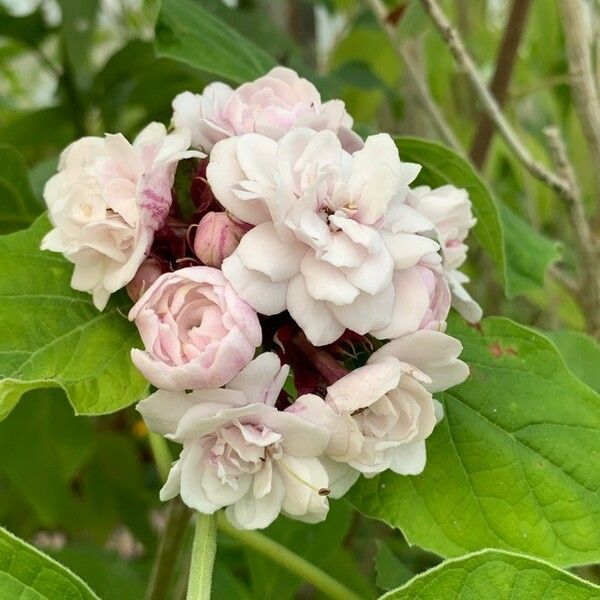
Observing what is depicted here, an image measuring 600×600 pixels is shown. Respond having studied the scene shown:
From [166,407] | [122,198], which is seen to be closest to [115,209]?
[122,198]

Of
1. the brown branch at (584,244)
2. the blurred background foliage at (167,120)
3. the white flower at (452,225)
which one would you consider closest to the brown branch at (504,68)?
the blurred background foliage at (167,120)

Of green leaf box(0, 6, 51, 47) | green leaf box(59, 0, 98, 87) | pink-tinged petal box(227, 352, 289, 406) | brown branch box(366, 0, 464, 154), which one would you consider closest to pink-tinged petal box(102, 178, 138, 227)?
pink-tinged petal box(227, 352, 289, 406)

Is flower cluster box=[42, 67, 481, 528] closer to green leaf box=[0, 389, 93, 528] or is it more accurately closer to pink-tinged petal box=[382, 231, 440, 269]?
pink-tinged petal box=[382, 231, 440, 269]

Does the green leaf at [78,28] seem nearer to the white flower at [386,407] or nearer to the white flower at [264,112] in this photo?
the white flower at [264,112]

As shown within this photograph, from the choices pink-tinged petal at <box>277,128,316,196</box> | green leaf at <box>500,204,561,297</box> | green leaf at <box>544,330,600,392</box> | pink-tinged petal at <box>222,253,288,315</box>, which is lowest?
green leaf at <box>544,330,600,392</box>

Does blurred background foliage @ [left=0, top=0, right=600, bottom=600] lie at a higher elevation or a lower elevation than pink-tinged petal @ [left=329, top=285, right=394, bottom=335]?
lower

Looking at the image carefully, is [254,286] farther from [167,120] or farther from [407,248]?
[167,120]
